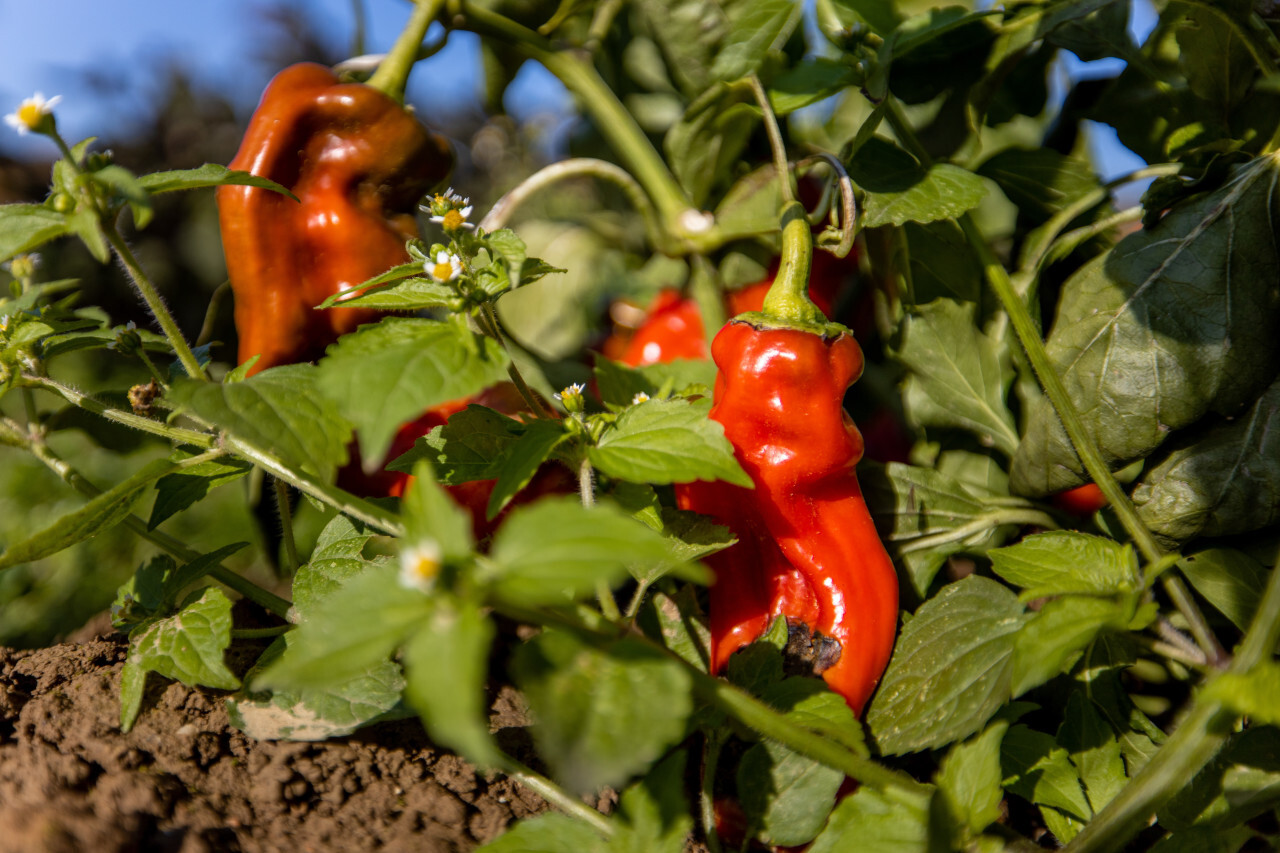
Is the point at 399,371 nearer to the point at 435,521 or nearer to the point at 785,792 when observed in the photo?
the point at 435,521

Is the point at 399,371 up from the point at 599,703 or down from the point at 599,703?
up

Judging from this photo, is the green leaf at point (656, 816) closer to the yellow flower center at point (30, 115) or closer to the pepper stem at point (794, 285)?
the pepper stem at point (794, 285)

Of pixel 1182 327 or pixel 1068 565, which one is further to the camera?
pixel 1182 327

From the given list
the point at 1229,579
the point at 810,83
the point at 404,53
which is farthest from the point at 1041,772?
the point at 404,53

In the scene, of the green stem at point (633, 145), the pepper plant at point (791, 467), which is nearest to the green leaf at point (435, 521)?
the pepper plant at point (791, 467)

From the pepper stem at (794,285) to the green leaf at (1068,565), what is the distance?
1.14 feet

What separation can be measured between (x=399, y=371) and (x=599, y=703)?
0.30 metres

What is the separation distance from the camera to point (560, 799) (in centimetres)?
83

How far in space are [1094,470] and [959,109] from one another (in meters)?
0.74

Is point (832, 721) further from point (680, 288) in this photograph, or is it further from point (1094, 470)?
point (680, 288)

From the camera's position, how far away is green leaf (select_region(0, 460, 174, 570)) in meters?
0.78

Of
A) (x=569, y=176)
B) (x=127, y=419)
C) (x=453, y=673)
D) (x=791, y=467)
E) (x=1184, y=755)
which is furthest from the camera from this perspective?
(x=569, y=176)

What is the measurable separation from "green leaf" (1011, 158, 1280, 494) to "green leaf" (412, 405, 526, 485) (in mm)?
628

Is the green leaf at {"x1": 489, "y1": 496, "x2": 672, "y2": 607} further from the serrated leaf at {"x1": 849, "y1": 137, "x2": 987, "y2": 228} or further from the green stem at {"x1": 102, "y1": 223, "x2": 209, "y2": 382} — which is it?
the serrated leaf at {"x1": 849, "y1": 137, "x2": 987, "y2": 228}
